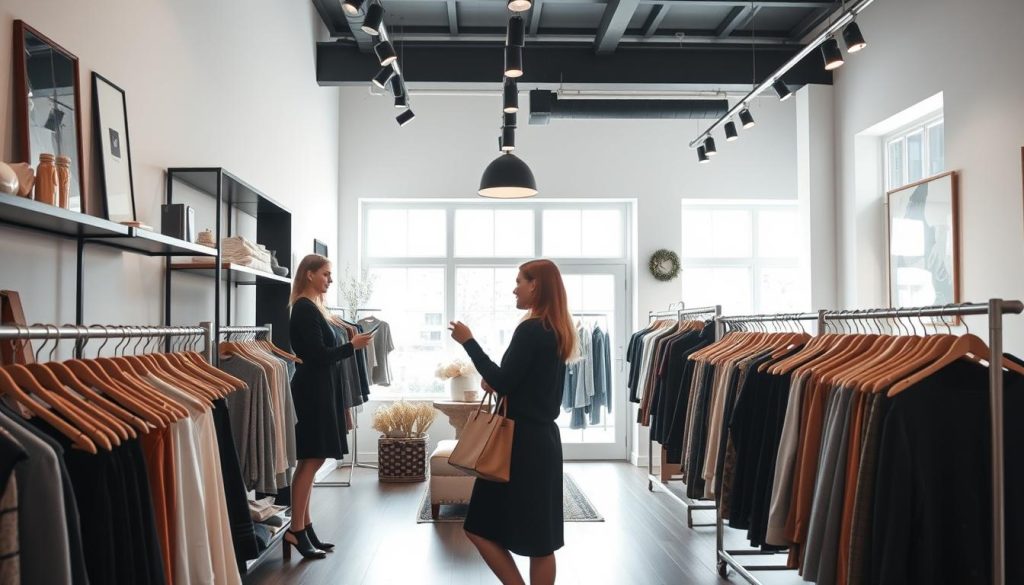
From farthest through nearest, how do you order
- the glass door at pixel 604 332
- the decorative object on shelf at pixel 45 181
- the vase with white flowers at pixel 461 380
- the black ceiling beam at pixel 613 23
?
the glass door at pixel 604 332, the vase with white flowers at pixel 461 380, the black ceiling beam at pixel 613 23, the decorative object on shelf at pixel 45 181

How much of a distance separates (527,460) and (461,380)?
4438mm

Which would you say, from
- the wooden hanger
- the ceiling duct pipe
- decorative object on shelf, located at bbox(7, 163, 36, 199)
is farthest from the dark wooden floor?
the ceiling duct pipe

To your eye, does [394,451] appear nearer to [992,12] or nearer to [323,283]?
[323,283]

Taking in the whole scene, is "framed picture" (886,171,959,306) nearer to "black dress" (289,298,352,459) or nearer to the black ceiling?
the black ceiling

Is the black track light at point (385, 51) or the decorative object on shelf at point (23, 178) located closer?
the decorative object on shelf at point (23, 178)

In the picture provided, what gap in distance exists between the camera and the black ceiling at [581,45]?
668cm

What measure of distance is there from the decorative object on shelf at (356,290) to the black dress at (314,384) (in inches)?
133

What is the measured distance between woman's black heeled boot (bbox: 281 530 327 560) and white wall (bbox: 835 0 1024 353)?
426cm

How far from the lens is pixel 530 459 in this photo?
2.98m

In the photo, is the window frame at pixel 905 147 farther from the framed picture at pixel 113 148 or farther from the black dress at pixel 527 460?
the framed picture at pixel 113 148

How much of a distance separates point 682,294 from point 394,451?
3451 millimetres

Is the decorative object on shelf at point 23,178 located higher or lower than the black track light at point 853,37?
lower

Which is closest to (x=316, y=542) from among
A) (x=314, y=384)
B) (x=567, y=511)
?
(x=314, y=384)

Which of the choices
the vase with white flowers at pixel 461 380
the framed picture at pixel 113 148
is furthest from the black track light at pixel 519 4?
the vase with white flowers at pixel 461 380
